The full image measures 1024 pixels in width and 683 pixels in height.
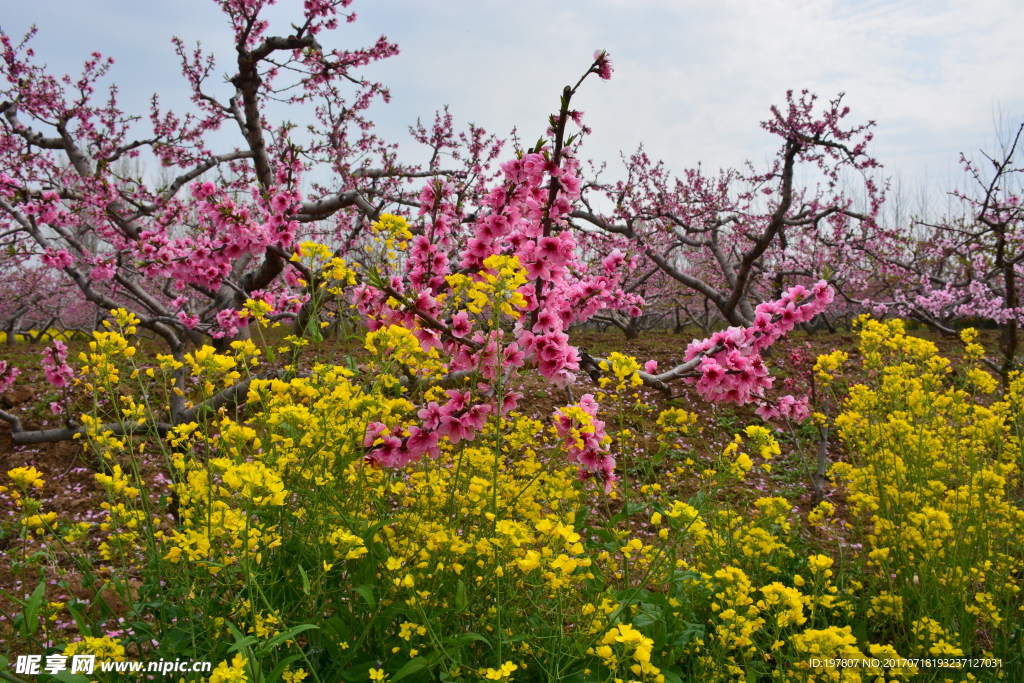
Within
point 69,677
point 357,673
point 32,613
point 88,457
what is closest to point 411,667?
point 357,673

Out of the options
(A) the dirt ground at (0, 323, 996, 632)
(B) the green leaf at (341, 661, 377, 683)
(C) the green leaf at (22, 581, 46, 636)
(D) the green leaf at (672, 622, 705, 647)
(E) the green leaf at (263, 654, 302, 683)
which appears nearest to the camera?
(E) the green leaf at (263, 654, 302, 683)

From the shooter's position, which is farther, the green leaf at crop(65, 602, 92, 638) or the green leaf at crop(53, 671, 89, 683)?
the green leaf at crop(65, 602, 92, 638)

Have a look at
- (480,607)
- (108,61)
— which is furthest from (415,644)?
(108,61)

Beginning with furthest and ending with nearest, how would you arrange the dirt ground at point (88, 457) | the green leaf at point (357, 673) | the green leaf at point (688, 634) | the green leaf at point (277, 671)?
the dirt ground at point (88, 457), the green leaf at point (688, 634), the green leaf at point (357, 673), the green leaf at point (277, 671)

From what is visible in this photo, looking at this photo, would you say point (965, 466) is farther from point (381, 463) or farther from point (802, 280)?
point (802, 280)

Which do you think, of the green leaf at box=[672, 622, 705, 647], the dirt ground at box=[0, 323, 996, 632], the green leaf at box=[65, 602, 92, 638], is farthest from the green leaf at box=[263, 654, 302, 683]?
the dirt ground at box=[0, 323, 996, 632]

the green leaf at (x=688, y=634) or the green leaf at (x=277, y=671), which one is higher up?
the green leaf at (x=277, y=671)

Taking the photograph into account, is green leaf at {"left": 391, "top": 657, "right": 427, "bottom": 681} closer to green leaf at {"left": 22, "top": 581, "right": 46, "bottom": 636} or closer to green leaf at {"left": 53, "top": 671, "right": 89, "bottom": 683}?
green leaf at {"left": 53, "top": 671, "right": 89, "bottom": 683}

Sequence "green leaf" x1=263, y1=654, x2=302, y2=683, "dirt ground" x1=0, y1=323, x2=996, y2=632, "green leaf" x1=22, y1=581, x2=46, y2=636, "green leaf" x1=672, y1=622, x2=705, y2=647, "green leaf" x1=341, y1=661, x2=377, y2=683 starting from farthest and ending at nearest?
"dirt ground" x1=0, y1=323, x2=996, y2=632 < "green leaf" x1=672, y1=622, x2=705, y2=647 < "green leaf" x1=341, y1=661, x2=377, y2=683 < "green leaf" x1=22, y1=581, x2=46, y2=636 < "green leaf" x1=263, y1=654, x2=302, y2=683

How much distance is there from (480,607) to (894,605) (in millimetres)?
1905

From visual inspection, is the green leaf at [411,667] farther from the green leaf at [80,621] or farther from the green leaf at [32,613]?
the green leaf at [32,613]

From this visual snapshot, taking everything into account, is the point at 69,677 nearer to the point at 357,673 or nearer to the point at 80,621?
the point at 80,621

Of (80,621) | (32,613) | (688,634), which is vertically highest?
(32,613)

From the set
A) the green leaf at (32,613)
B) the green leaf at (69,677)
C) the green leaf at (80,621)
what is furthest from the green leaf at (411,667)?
the green leaf at (32,613)
